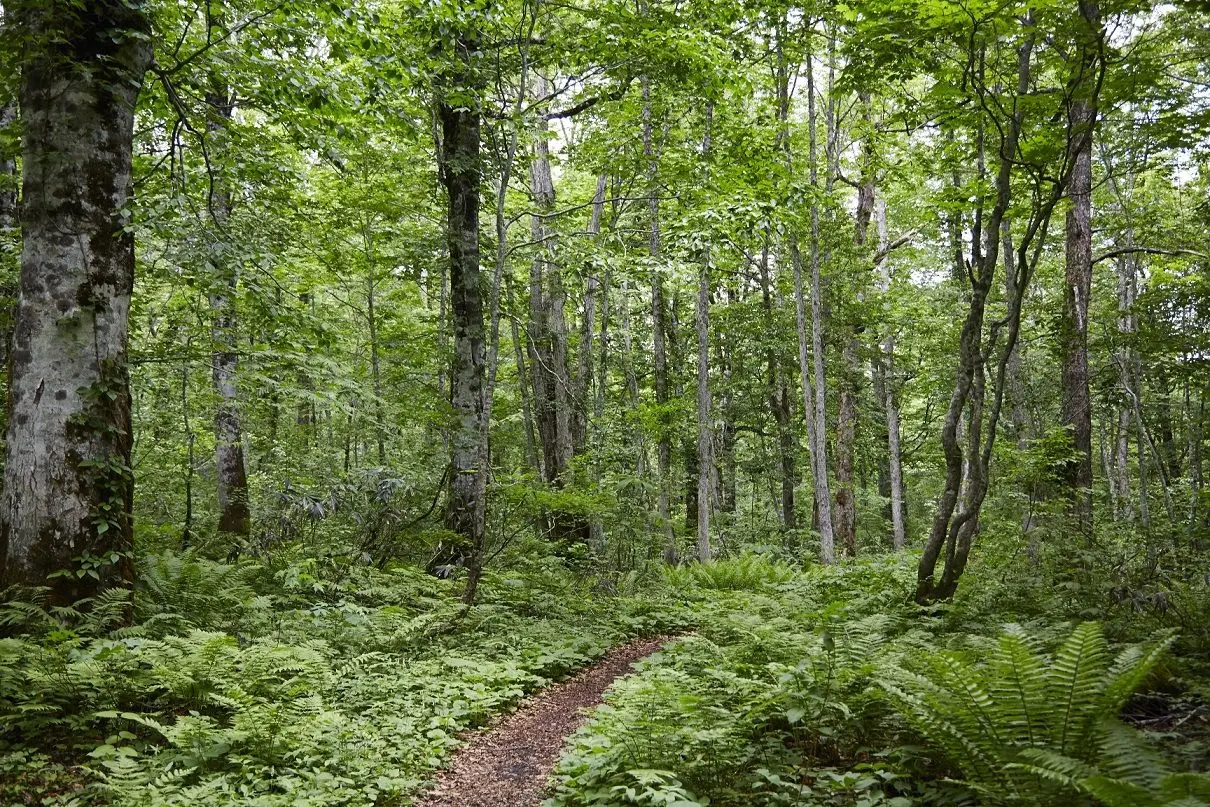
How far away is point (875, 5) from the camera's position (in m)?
6.41

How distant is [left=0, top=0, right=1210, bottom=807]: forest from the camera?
12.5ft

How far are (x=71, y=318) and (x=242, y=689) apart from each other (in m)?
3.14

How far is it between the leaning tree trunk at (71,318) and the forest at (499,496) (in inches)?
1.0

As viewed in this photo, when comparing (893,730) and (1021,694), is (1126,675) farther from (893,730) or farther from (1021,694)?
(893,730)

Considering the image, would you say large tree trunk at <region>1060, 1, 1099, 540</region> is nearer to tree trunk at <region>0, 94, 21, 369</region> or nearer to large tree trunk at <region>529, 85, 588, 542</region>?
large tree trunk at <region>529, 85, 588, 542</region>

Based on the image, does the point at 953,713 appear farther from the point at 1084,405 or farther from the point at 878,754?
the point at 1084,405

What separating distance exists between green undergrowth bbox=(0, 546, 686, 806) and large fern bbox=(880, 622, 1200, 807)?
3.16m

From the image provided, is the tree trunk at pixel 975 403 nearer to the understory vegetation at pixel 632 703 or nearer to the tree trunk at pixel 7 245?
the understory vegetation at pixel 632 703

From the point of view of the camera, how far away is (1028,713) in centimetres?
299

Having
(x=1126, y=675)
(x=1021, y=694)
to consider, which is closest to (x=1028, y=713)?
(x=1021, y=694)

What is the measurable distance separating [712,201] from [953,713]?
29.2 feet

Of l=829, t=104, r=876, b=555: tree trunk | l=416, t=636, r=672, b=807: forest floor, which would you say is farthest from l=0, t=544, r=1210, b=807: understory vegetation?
l=829, t=104, r=876, b=555: tree trunk

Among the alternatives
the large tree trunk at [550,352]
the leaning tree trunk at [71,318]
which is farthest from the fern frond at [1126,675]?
the large tree trunk at [550,352]

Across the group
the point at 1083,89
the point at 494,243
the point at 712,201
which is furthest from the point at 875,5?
the point at 494,243
